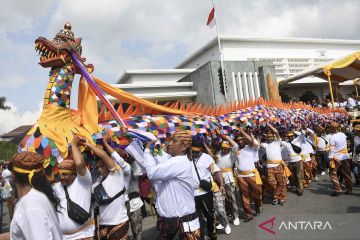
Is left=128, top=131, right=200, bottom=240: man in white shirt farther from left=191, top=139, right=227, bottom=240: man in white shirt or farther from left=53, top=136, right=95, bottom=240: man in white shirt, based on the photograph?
left=191, top=139, right=227, bottom=240: man in white shirt

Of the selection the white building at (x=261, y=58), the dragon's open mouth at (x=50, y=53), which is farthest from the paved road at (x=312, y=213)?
the white building at (x=261, y=58)

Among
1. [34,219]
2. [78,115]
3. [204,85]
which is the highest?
[204,85]

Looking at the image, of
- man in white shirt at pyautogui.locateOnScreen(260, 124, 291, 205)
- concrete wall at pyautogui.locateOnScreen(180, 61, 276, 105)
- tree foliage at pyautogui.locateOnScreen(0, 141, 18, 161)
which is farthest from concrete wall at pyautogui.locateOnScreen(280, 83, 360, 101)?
tree foliage at pyautogui.locateOnScreen(0, 141, 18, 161)

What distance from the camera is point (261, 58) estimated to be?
2161 centimetres

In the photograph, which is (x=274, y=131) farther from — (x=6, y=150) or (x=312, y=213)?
(x=6, y=150)

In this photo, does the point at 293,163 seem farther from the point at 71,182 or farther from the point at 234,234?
the point at 71,182

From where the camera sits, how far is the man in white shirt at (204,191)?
12.7ft

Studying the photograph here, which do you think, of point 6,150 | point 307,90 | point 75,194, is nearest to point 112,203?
point 75,194

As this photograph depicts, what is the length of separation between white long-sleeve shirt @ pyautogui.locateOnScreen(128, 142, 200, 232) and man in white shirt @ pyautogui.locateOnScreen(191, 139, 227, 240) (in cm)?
111

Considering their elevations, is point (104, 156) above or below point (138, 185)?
above

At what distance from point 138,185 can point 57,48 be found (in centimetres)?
198

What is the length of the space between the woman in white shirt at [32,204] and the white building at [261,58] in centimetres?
1240

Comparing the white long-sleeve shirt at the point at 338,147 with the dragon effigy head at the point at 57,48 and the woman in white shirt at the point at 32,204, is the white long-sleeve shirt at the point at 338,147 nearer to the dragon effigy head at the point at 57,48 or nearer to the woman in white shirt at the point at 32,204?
the dragon effigy head at the point at 57,48

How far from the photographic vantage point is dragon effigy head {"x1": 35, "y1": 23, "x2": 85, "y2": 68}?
12.1 ft
